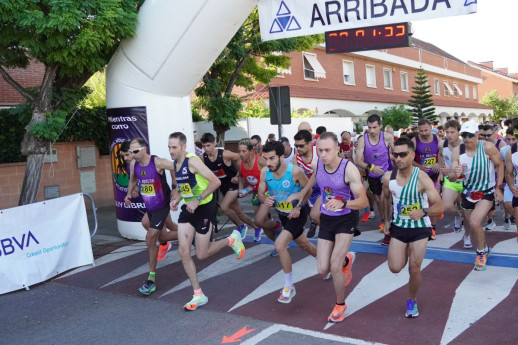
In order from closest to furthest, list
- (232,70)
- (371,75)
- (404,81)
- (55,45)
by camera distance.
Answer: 1. (55,45)
2. (232,70)
3. (371,75)
4. (404,81)

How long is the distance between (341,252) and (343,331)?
743 mm

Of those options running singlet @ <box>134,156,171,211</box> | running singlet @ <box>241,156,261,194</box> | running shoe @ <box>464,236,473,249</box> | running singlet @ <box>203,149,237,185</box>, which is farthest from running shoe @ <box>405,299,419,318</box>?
running singlet @ <box>203,149,237,185</box>

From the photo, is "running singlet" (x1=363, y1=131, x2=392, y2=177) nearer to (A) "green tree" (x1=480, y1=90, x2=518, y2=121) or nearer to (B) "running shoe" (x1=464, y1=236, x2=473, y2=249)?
(B) "running shoe" (x1=464, y1=236, x2=473, y2=249)

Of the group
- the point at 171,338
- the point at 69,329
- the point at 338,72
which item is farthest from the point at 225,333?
the point at 338,72

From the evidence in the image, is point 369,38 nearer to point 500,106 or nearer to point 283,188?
point 283,188

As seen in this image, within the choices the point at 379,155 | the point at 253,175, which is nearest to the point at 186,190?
the point at 253,175

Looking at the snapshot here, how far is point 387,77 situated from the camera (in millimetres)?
35844

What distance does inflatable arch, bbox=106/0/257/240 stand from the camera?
8.15 m

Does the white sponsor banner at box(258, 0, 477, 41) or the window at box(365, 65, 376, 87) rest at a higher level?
the window at box(365, 65, 376, 87)

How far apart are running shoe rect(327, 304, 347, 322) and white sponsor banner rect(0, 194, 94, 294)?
14.5ft

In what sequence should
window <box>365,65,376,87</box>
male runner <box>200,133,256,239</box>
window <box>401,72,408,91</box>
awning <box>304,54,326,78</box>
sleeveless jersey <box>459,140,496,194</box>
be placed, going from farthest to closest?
window <box>401,72,408,91</box>, window <box>365,65,376,87</box>, awning <box>304,54,326,78</box>, male runner <box>200,133,256,239</box>, sleeveless jersey <box>459,140,496,194</box>

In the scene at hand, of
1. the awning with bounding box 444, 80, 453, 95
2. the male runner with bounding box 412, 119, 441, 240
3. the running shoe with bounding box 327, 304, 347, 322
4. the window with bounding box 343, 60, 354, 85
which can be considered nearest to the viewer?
the running shoe with bounding box 327, 304, 347, 322

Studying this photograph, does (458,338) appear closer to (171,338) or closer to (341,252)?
(341,252)

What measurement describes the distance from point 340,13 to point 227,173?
10.7ft
